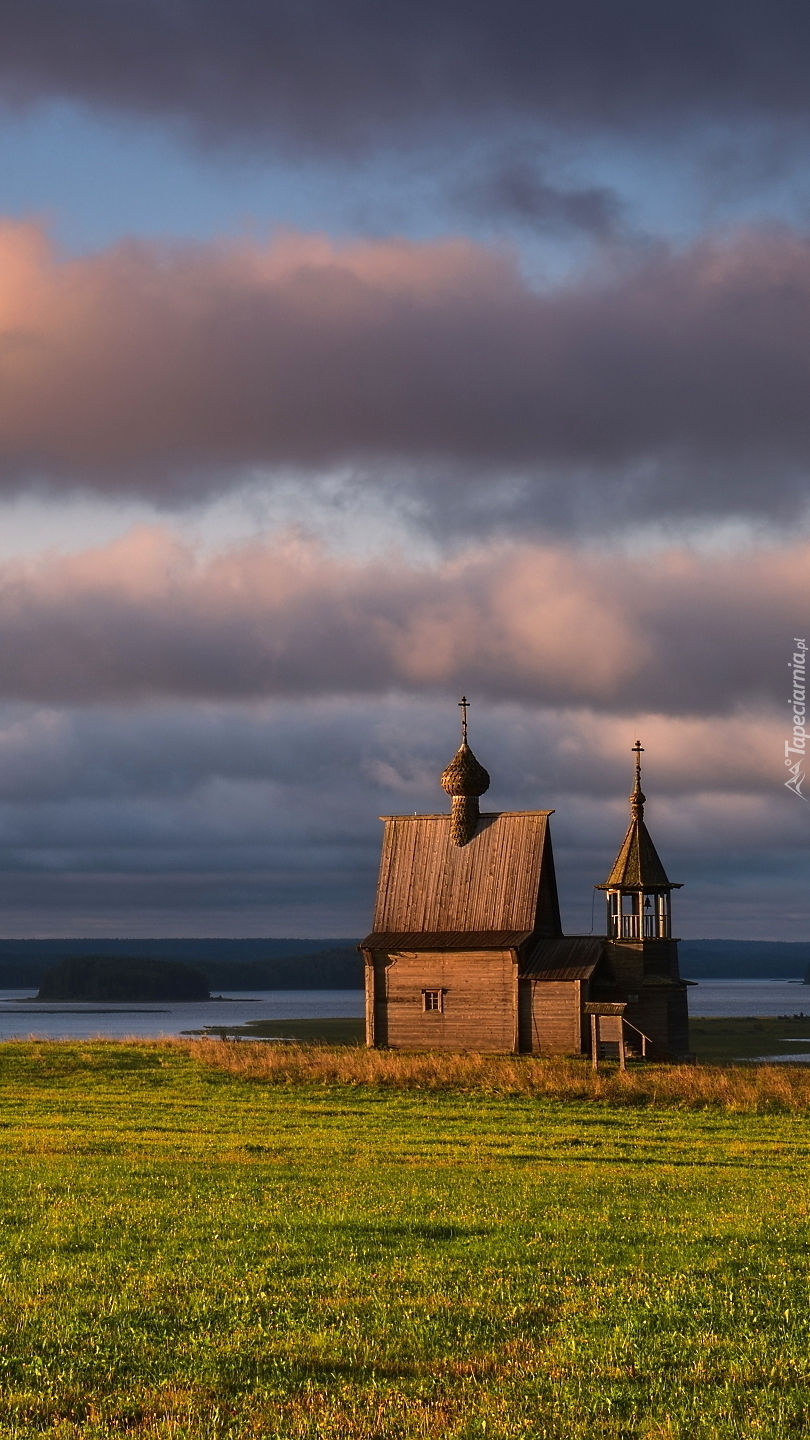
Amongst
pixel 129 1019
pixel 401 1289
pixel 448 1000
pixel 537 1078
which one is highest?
pixel 401 1289

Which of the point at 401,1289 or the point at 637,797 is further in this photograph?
the point at 637,797

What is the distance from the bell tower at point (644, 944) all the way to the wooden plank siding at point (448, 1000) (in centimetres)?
471

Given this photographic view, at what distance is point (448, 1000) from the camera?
2173 inches

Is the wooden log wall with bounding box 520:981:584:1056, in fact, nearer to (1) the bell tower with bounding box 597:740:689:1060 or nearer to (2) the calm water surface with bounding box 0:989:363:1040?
(1) the bell tower with bounding box 597:740:689:1060

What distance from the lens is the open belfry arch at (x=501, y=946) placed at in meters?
53.4

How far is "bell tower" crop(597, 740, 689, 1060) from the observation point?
54844 millimetres

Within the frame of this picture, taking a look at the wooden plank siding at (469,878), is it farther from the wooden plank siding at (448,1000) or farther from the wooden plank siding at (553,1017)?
the wooden plank siding at (553,1017)

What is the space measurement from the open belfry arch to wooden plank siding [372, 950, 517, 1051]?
44 millimetres

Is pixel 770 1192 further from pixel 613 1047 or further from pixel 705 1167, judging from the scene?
pixel 613 1047

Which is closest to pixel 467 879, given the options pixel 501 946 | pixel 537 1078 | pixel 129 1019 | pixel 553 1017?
pixel 501 946

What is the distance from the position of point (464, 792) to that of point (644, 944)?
935 cm

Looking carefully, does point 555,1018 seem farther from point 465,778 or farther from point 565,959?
point 465,778

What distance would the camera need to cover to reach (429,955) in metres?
55.7

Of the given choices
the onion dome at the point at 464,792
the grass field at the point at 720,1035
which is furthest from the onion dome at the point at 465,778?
the grass field at the point at 720,1035
